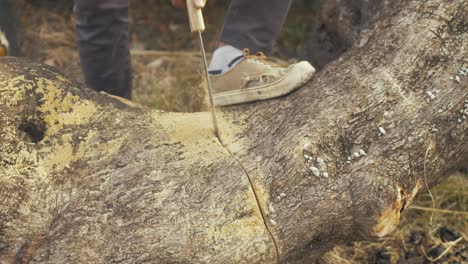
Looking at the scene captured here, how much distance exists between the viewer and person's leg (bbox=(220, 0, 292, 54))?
7.77 ft

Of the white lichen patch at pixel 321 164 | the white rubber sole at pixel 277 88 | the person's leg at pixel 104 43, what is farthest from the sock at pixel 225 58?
the white lichen patch at pixel 321 164

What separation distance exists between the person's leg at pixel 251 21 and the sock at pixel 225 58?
3cm

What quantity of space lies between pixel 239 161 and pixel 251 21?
0.75 metres

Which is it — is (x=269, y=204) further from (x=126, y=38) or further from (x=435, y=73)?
(x=126, y=38)

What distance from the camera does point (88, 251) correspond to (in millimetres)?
1680

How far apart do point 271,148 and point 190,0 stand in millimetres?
549

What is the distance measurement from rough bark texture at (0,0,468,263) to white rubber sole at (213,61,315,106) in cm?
4

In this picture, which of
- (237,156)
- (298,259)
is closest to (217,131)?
(237,156)

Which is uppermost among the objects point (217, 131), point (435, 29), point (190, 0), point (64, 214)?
point (190, 0)

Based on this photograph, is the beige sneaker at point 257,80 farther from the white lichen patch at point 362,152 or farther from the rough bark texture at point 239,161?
the white lichen patch at point 362,152

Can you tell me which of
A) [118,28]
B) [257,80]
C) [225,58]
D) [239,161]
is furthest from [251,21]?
[239,161]

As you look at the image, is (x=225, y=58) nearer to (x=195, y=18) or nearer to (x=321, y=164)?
(x=195, y=18)

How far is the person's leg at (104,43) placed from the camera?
7.74 feet

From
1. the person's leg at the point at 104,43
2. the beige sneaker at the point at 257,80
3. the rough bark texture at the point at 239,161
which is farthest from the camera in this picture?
the person's leg at the point at 104,43
